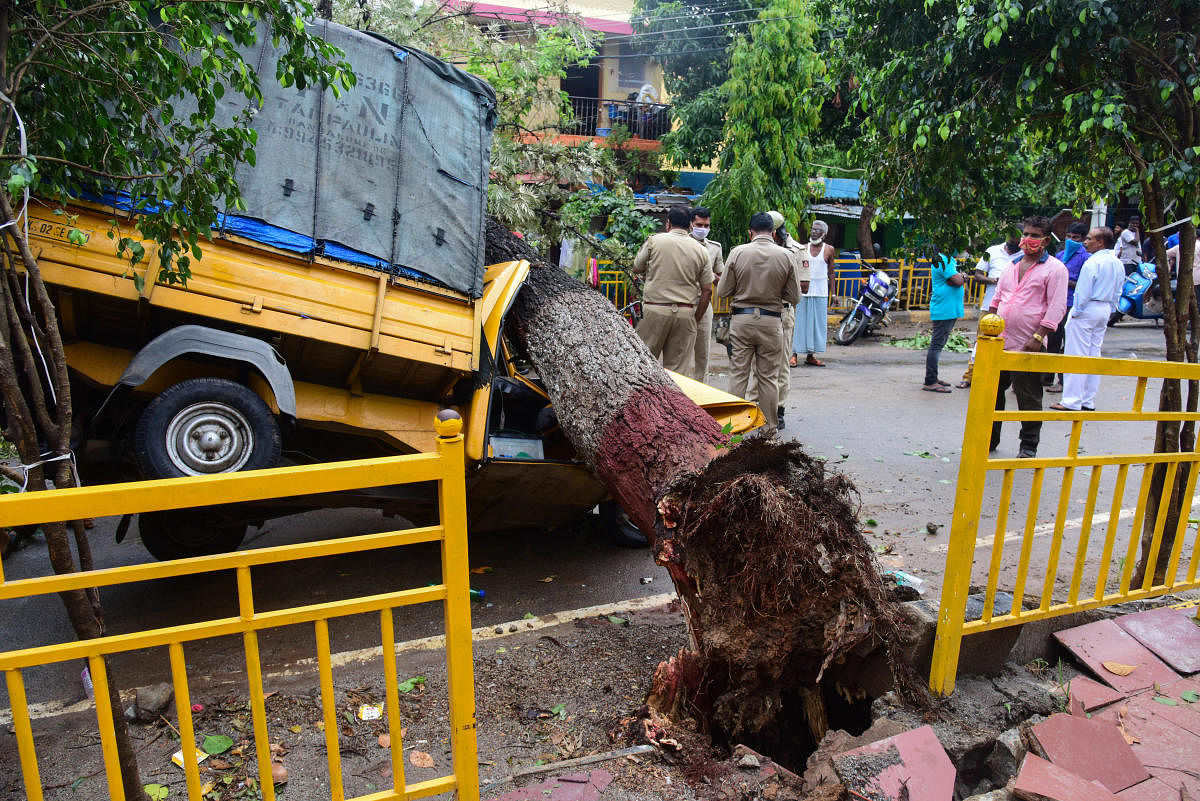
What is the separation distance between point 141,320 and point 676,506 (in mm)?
2658

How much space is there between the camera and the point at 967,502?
9.53 ft

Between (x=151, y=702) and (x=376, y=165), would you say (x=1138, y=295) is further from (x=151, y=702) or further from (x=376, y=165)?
(x=151, y=702)

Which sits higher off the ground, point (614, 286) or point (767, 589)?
point (614, 286)

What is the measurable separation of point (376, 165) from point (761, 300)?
3.91 meters

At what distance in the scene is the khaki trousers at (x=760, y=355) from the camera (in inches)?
287

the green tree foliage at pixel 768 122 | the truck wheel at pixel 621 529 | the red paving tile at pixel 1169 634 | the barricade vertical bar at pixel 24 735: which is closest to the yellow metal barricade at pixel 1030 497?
the red paving tile at pixel 1169 634

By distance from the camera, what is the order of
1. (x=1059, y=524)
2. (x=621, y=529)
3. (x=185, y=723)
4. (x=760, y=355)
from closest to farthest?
(x=185, y=723), (x=1059, y=524), (x=621, y=529), (x=760, y=355)

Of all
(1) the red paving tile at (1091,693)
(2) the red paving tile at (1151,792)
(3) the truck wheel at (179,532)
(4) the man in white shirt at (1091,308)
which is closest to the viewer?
(2) the red paving tile at (1151,792)

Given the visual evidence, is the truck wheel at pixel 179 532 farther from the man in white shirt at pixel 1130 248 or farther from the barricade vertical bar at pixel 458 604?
the man in white shirt at pixel 1130 248

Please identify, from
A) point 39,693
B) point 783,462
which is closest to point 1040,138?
point 783,462

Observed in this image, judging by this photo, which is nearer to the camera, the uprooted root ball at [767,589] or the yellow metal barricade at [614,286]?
the uprooted root ball at [767,589]

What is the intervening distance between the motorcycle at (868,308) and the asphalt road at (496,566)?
618 cm

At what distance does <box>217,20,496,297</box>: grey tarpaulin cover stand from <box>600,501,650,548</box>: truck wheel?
1.68 meters

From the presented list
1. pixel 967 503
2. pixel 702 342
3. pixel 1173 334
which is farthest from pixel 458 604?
pixel 702 342
